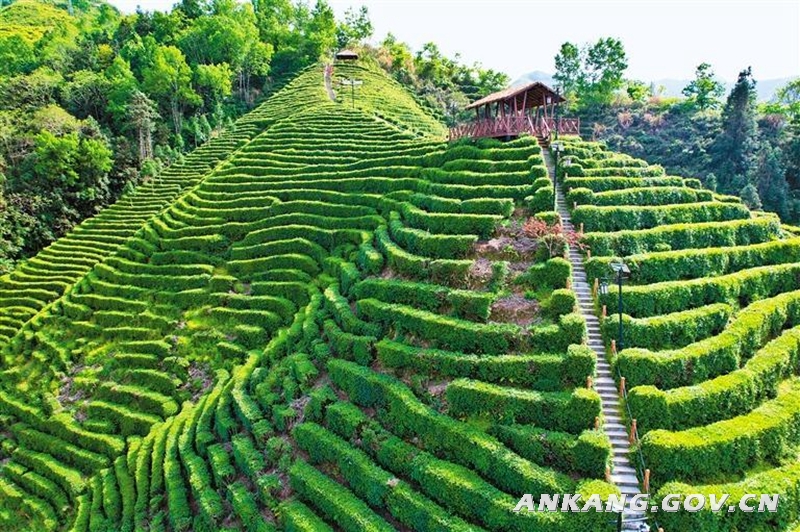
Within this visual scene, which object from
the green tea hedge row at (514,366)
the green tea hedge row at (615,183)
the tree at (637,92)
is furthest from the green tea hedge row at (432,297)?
the tree at (637,92)

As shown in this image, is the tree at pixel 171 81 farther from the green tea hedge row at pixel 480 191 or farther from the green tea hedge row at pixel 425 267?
the green tea hedge row at pixel 425 267

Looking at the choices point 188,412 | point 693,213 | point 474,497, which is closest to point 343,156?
point 188,412

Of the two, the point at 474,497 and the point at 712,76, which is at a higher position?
the point at 712,76

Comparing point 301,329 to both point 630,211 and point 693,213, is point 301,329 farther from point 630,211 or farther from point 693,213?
point 693,213

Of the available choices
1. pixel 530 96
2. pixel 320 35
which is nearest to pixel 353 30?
pixel 320 35

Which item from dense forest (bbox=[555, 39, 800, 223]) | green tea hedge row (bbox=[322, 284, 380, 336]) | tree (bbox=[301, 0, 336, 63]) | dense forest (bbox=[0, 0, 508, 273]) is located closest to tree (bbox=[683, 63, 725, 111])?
dense forest (bbox=[555, 39, 800, 223])

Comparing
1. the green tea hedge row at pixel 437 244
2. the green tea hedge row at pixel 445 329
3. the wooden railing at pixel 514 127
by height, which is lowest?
the green tea hedge row at pixel 445 329
